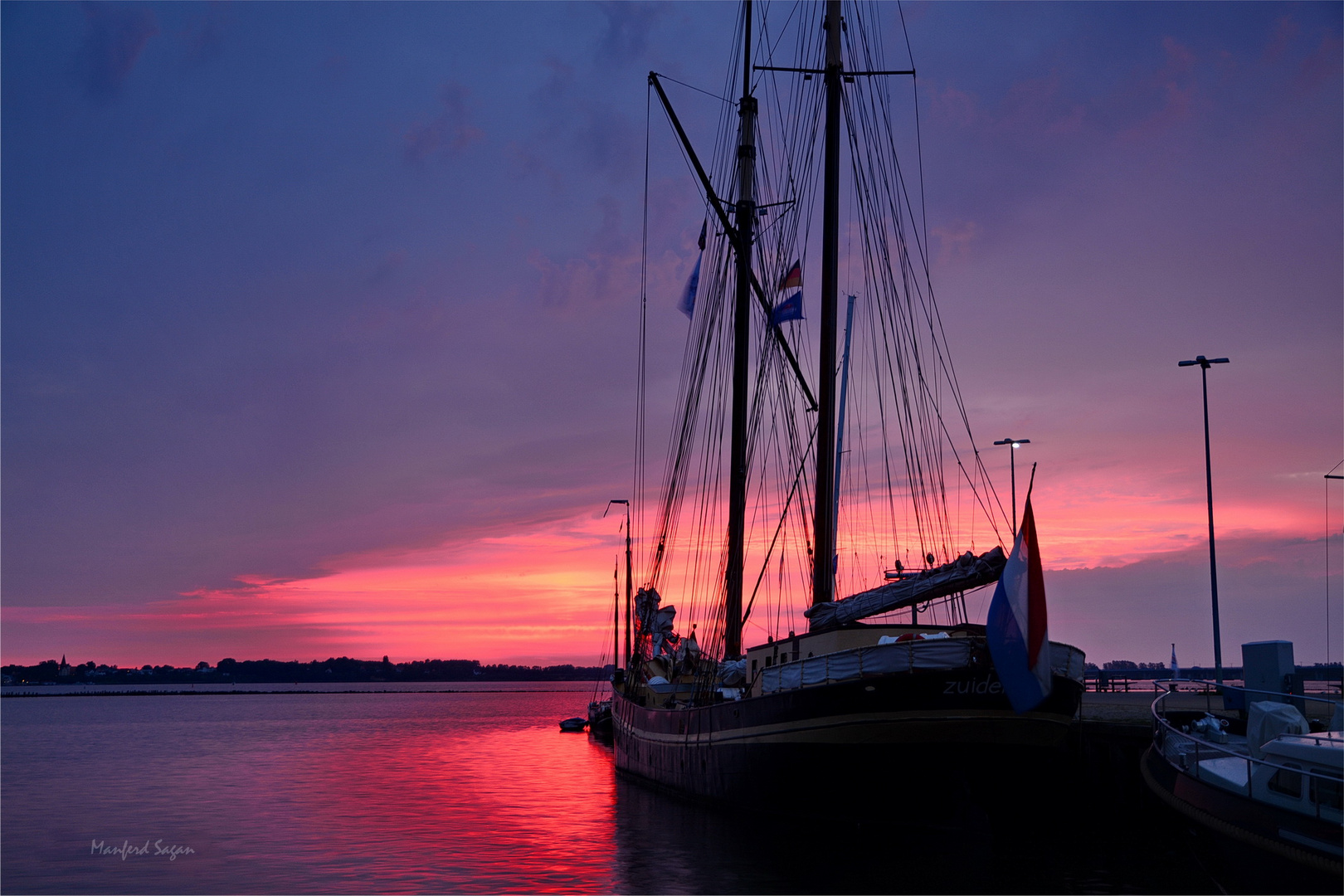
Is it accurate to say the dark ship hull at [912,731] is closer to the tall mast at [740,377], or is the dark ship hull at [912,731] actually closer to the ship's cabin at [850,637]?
the ship's cabin at [850,637]

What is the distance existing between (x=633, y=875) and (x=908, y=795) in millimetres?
7366

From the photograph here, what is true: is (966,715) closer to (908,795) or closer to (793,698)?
(908,795)

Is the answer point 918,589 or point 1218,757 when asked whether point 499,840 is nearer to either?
point 918,589

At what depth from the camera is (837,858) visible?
24.0 metres

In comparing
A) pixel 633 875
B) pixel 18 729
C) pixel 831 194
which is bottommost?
pixel 18 729

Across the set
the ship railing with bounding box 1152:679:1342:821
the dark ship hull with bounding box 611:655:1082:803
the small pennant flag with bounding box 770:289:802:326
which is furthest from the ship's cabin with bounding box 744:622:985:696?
the small pennant flag with bounding box 770:289:802:326

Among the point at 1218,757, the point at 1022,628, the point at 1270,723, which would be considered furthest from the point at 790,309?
the point at 1270,723

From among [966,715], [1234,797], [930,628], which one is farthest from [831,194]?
[1234,797]

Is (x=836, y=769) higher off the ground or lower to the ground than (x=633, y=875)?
higher

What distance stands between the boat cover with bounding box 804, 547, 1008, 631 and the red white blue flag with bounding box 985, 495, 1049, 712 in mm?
3014

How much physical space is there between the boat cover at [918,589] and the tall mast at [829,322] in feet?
7.44

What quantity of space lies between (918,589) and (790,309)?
15.2 metres

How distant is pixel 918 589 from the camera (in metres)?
26.1
